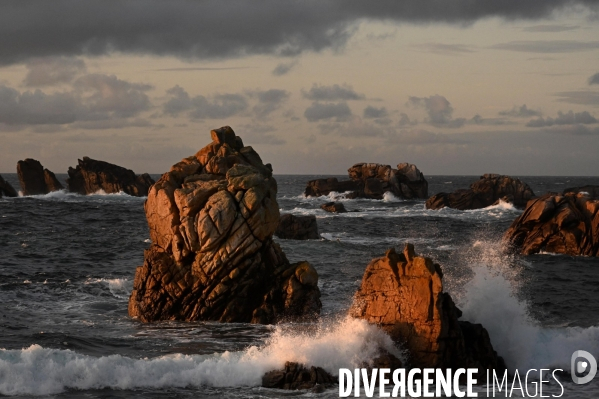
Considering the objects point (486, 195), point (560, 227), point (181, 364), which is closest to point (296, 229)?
point (560, 227)

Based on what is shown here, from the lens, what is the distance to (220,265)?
27156 millimetres

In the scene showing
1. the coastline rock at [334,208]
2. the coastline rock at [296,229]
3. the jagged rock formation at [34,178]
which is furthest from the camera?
the jagged rock formation at [34,178]

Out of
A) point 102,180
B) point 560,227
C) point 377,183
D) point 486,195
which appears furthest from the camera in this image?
point 102,180

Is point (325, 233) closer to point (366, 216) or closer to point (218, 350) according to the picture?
point (366, 216)

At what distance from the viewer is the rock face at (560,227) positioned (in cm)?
4484

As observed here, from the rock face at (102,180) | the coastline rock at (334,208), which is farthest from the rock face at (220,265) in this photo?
the rock face at (102,180)

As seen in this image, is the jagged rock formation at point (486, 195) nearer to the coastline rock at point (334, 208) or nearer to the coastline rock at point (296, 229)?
the coastline rock at point (334, 208)

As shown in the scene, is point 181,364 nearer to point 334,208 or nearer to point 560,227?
point 560,227

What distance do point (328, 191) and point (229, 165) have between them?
86945 mm

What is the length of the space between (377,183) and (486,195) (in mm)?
23969

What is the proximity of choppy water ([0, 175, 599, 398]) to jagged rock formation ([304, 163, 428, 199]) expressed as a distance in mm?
58566

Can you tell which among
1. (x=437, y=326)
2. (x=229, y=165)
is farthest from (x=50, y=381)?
(x=229, y=165)

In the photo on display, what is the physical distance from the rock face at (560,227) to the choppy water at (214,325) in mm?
1711

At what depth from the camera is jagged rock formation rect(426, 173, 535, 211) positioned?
87625mm
